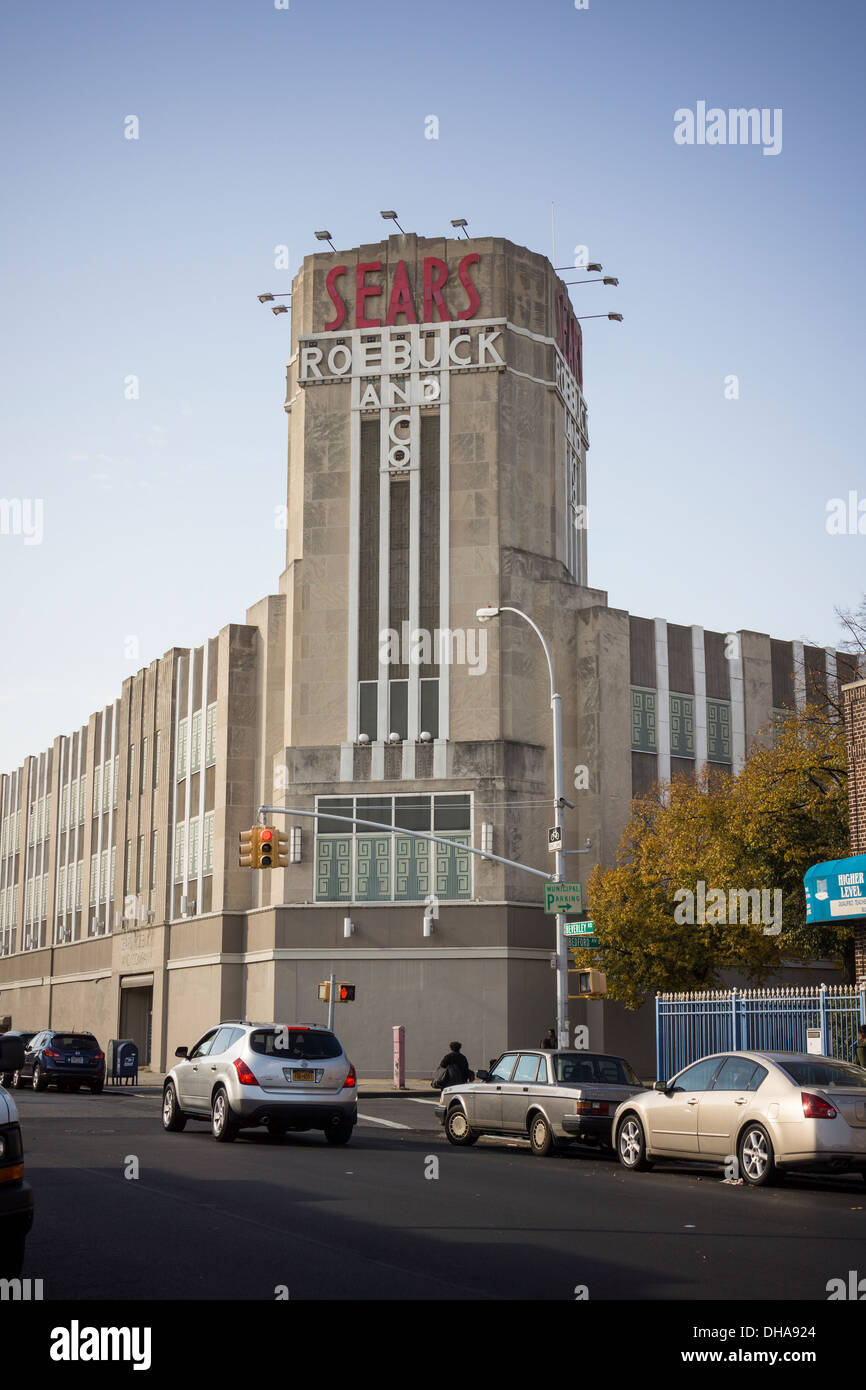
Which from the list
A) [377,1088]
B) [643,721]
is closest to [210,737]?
[643,721]

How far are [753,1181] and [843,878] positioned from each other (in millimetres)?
8544

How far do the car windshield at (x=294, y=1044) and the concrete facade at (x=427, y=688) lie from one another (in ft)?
75.2

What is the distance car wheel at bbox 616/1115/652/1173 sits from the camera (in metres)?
18.4

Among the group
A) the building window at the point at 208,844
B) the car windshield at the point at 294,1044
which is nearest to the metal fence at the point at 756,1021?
the car windshield at the point at 294,1044

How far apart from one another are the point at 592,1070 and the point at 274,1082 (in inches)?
177

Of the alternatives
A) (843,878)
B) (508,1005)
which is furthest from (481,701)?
(843,878)

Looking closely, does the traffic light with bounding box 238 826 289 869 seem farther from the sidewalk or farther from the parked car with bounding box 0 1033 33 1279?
the parked car with bounding box 0 1033 33 1279

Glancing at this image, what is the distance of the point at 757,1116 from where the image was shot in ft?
54.0

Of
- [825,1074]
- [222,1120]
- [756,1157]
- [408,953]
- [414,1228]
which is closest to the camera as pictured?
[414,1228]

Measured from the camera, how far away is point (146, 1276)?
9273 mm

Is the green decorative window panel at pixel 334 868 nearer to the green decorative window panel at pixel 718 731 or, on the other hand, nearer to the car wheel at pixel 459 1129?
the green decorative window panel at pixel 718 731

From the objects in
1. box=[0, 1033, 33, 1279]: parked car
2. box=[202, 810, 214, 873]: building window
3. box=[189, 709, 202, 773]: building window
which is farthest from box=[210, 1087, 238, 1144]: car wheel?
box=[189, 709, 202, 773]: building window

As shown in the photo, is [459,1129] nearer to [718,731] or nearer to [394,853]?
[394,853]
